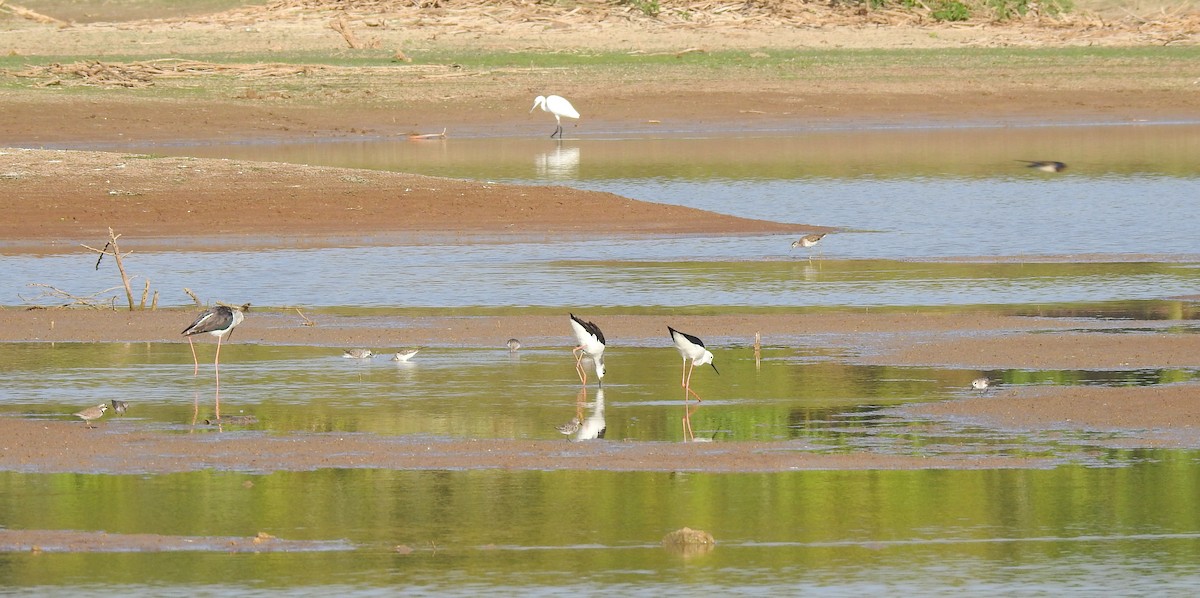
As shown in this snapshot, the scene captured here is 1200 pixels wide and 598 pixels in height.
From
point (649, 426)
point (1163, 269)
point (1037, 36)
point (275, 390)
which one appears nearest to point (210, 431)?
point (275, 390)

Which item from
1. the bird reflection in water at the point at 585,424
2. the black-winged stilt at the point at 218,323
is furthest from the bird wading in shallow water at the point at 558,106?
the bird reflection in water at the point at 585,424

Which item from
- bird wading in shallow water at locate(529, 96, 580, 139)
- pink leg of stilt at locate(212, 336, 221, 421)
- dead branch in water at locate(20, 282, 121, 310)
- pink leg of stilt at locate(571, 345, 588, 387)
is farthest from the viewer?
bird wading in shallow water at locate(529, 96, 580, 139)

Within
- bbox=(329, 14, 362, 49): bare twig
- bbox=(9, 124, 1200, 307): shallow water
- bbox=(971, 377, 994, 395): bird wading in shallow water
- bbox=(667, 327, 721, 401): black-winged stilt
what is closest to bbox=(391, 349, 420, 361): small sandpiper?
bbox=(667, 327, 721, 401): black-winged stilt

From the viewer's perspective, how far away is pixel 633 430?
10.7 metres

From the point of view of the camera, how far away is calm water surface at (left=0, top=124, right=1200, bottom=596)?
26.3 ft

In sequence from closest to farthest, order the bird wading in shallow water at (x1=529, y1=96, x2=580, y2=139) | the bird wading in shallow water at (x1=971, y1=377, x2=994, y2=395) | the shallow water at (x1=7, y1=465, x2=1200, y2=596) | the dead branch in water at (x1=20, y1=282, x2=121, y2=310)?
the shallow water at (x1=7, y1=465, x2=1200, y2=596)
the bird wading in shallow water at (x1=971, y1=377, x2=994, y2=395)
the dead branch in water at (x1=20, y1=282, x2=121, y2=310)
the bird wading in shallow water at (x1=529, y1=96, x2=580, y2=139)

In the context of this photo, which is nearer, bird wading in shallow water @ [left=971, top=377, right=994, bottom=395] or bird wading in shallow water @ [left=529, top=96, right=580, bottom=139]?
bird wading in shallow water @ [left=971, top=377, right=994, bottom=395]

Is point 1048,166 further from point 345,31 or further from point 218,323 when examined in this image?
point 345,31

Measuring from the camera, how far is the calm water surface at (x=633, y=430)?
8008 millimetres

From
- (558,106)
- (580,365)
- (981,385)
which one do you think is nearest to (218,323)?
(580,365)

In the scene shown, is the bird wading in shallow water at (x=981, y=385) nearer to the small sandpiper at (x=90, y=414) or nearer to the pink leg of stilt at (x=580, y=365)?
the pink leg of stilt at (x=580, y=365)

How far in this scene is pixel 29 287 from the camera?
1711 centimetres

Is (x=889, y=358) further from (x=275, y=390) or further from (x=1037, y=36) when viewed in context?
(x=1037, y=36)

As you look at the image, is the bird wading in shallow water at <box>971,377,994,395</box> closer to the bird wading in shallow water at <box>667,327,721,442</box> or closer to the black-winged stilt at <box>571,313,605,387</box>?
the bird wading in shallow water at <box>667,327,721,442</box>
